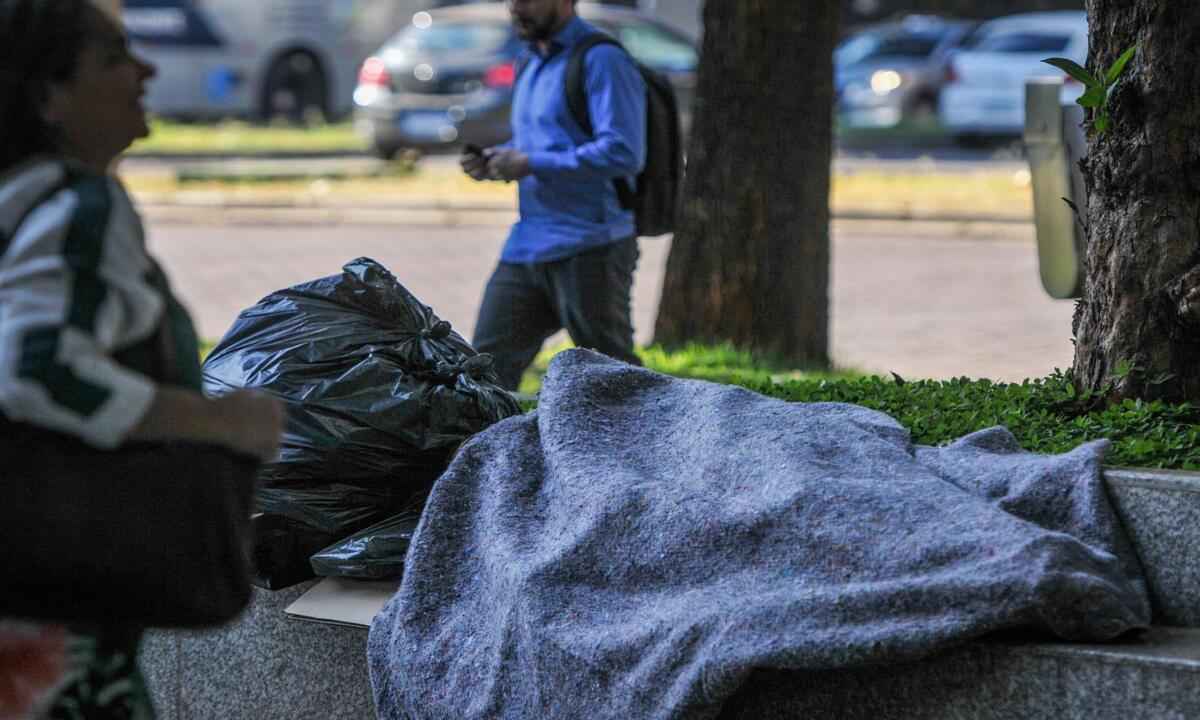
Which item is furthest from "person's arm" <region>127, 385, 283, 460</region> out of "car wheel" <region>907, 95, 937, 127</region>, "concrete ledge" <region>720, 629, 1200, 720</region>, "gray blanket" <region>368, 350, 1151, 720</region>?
"car wheel" <region>907, 95, 937, 127</region>

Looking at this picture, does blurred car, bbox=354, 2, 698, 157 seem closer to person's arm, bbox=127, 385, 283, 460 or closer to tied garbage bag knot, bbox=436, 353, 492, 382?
tied garbage bag knot, bbox=436, 353, 492, 382

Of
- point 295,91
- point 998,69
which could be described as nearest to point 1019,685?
point 998,69

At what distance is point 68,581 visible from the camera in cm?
213

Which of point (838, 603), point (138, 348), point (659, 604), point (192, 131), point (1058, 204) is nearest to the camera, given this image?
point (138, 348)

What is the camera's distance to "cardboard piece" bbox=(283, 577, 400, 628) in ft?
11.7

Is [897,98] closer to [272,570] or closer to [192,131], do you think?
[192,131]

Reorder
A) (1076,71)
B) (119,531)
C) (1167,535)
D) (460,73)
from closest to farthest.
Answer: (119,531) < (1167,535) < (1076,71) < (460,73)

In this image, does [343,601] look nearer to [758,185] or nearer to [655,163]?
[655,163]

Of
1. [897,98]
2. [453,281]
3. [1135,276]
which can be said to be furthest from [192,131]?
[1135,276]

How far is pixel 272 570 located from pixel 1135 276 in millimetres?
1936

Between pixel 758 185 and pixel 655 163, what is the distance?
1590mm

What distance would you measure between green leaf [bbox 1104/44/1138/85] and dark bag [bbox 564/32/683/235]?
6.48 feet

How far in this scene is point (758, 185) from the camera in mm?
7203

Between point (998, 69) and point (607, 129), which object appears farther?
point (998, 69)
